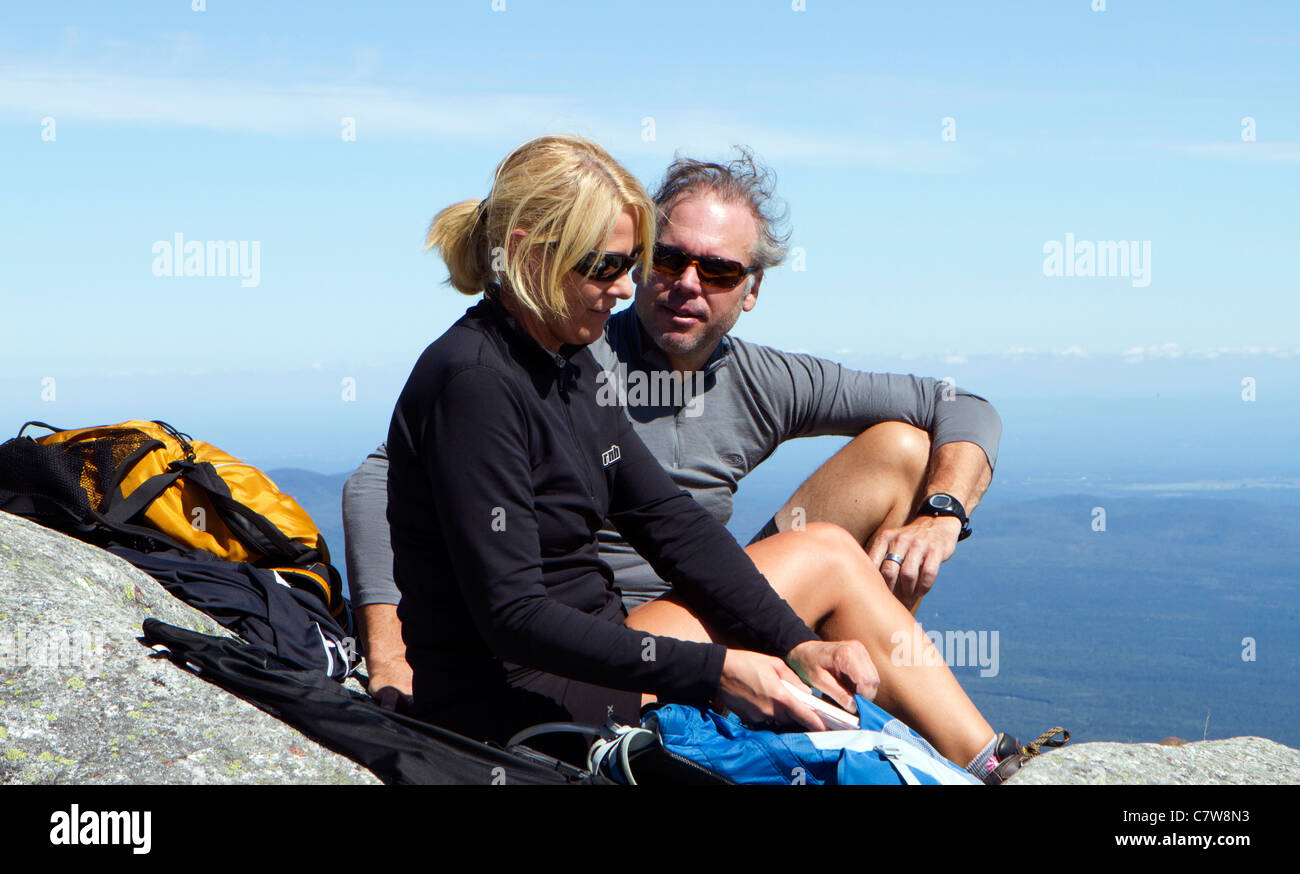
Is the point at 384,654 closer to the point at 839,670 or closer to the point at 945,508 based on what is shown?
the point at 839,670

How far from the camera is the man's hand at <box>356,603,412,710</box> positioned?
12.9 ft

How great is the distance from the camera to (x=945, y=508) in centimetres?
465

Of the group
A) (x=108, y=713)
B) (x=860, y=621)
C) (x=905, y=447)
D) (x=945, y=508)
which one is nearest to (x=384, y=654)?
(x=108, y=713)

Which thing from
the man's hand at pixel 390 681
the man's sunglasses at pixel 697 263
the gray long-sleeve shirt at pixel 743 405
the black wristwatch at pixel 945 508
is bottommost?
the man's hand at pixel 390 681

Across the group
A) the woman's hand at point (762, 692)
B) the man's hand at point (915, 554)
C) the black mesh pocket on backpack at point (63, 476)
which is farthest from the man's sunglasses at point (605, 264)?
the black mesh pocket on backpack at point (63, 476)

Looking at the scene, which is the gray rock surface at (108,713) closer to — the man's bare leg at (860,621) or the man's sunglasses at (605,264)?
the man's bare leg at (860,621)

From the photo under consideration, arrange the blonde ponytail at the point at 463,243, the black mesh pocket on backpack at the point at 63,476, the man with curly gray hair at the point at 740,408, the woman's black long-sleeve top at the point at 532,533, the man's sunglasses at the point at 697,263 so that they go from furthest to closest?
the man's sunglasses at the point at 697,263 → the man with curly gray hair at the point at 740,408 → the black mesh pocket on backpack at the point at 63,476 → the blonde ponytail at the point at 463,243 → the woman's black long-sleeve top at the point at 532,533

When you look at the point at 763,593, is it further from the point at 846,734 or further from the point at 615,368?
the point at 615,368

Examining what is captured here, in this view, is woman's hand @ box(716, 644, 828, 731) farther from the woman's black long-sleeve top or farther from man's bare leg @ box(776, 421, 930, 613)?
man's bare leg @ box(776, 421, 930, 613)

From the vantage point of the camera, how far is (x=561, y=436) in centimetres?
320

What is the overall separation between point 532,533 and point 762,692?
76 centimetres

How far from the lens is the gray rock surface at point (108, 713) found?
2.95m

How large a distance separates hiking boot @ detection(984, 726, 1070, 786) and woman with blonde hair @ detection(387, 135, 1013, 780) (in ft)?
0.27
